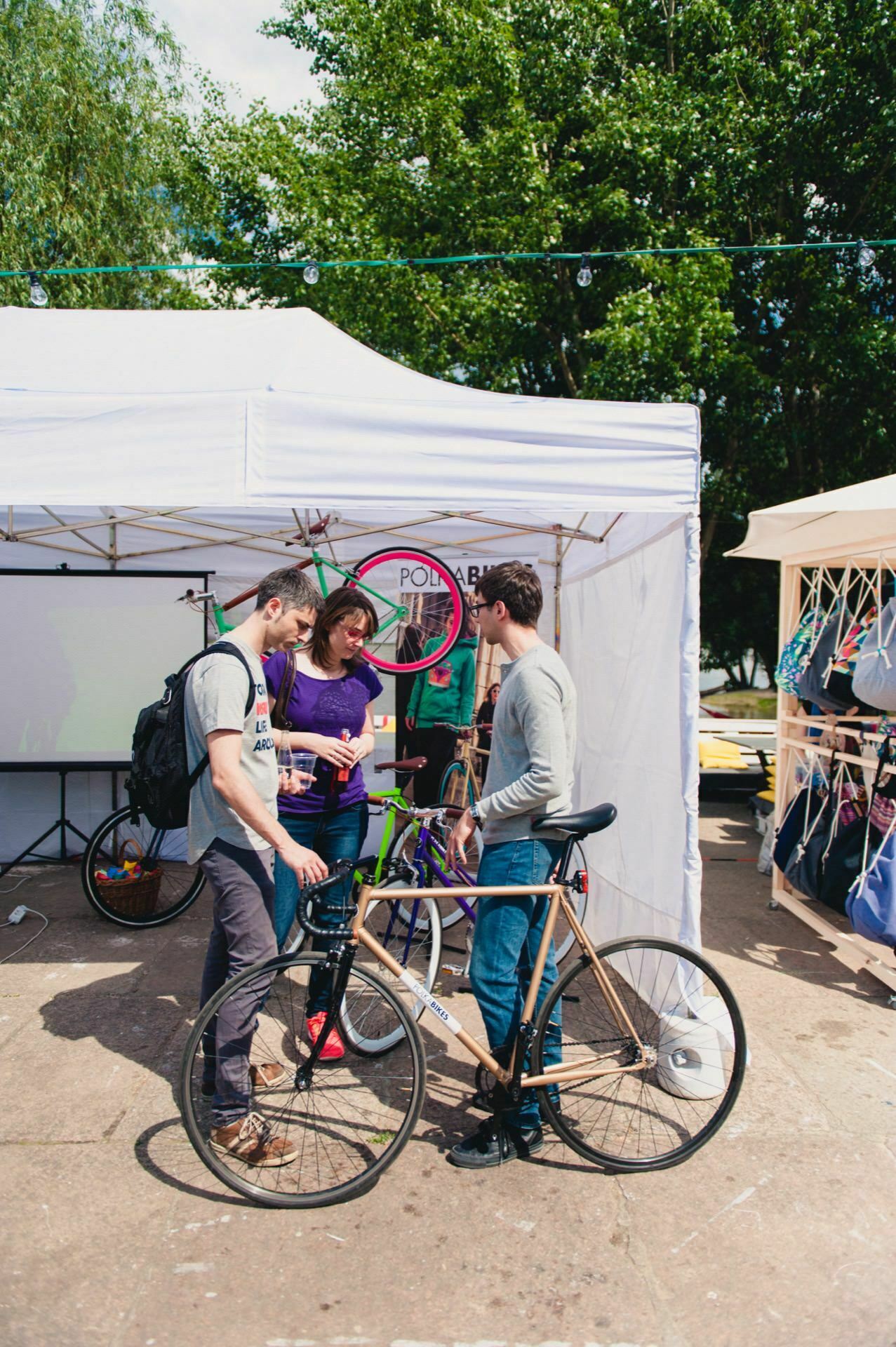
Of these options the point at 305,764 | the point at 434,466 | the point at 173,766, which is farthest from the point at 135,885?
the point at 434,466

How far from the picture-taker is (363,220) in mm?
11430

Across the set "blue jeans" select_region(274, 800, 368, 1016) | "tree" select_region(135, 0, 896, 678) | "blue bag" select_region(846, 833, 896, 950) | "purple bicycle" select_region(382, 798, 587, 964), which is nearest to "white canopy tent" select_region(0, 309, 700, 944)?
"purple bicycle" select_region(382, 798, 587, 964)

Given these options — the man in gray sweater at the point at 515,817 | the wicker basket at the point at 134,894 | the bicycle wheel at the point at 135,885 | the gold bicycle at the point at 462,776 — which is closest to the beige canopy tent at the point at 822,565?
the gold bicycle at the point at 462,776

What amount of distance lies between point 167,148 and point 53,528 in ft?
33.7

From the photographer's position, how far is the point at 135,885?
5.22 meters

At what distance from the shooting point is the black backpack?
2.84 m

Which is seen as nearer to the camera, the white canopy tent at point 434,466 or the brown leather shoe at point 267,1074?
the brown leather shoe at point 267,1074

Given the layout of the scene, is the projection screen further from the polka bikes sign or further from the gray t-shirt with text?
the gray t-shirt with text

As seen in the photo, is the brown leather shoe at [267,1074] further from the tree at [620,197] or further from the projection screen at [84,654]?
the tree at [620,197]

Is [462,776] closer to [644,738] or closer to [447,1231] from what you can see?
[644,738]

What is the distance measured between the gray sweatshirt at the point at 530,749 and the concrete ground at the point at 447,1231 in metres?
1.09

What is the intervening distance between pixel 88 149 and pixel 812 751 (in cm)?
1316

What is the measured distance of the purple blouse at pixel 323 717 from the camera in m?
3.57

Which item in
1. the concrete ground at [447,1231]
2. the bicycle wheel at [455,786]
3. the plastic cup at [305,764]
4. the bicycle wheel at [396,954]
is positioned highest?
the plastic cup at [305,764]
